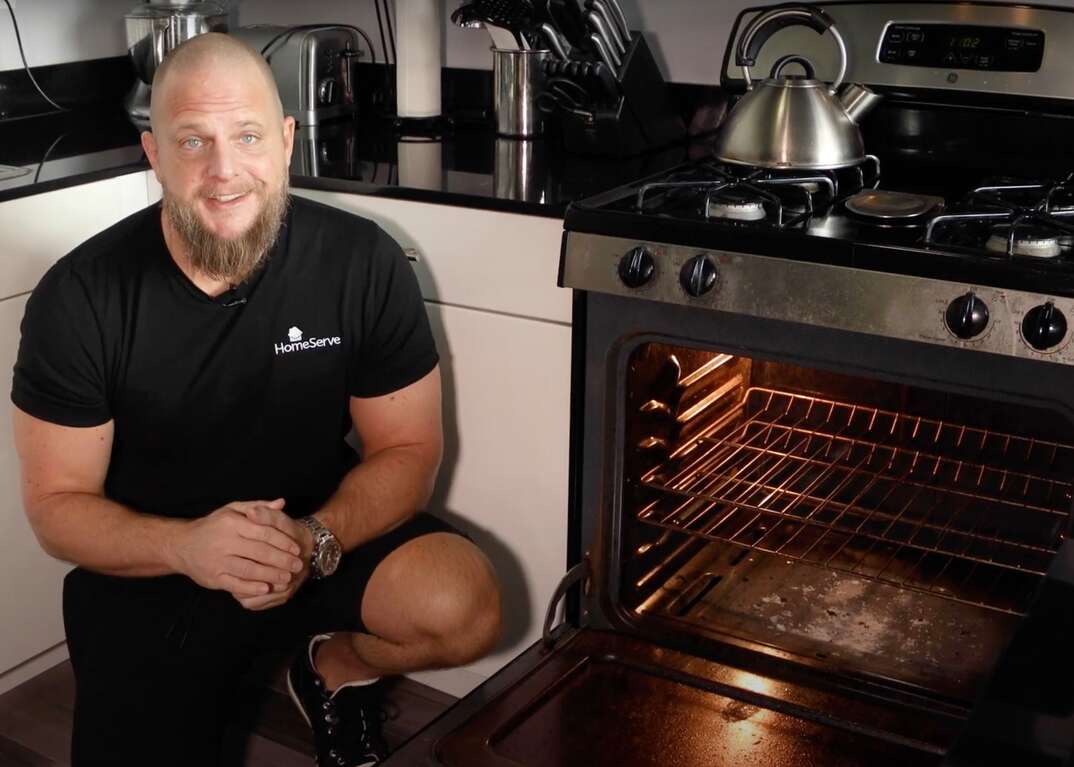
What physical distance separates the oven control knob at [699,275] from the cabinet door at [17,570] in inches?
44.4

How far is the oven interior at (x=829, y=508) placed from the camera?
6.65ft

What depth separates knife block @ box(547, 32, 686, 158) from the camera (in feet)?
7.72

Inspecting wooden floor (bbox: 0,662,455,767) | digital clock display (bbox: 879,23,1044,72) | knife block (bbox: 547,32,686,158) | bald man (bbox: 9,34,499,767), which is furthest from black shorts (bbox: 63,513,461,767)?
digital clock display (bbox: 879,23,1044,72)

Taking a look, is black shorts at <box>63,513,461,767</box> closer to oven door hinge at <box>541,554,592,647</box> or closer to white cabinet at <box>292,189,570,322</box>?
oven door hinge at <box>541,554,592,647</box>

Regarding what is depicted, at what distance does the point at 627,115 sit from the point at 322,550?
94cm

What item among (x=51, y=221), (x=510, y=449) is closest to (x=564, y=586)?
(x=510, y=449)

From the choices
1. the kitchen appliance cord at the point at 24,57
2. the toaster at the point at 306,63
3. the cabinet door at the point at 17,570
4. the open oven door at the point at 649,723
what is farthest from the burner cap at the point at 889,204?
the kitchen appliance cord at the point at 24,57

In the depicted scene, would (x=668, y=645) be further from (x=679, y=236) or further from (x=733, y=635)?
(x=679, y=236)

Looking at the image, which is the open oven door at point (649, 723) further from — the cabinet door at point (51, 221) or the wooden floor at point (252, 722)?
the cabinet door at point (51, 221)

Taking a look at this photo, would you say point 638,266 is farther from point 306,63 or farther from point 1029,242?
point 306,63

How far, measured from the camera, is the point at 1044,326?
5.25ft

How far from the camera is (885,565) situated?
84.7 inches

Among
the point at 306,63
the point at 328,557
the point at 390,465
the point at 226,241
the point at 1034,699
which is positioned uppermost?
the point at 306,63

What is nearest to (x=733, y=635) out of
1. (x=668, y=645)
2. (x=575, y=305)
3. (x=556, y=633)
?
(x=668, y=645)
